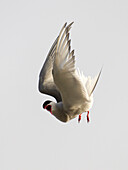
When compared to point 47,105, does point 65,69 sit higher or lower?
higher

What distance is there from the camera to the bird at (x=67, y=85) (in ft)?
22.4

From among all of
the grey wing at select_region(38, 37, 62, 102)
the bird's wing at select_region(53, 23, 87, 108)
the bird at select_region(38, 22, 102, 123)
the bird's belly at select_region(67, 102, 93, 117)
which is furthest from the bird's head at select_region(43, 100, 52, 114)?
the bird's wing at select_region(53, 23, 87, 108)

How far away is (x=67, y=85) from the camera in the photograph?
712 centimetres

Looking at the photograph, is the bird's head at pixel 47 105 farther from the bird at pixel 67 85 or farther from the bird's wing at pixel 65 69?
the bird's wing at pixel 65 69

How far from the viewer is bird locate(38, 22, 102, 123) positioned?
682 cm

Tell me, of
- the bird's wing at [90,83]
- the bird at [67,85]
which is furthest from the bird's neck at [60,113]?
the bird's wing at [90,83]

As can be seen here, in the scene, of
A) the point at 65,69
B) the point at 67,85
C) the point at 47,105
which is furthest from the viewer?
the point at 47,105

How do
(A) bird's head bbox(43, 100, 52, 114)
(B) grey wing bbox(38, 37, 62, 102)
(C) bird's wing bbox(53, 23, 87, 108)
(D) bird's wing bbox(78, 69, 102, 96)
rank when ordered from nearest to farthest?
1. (C) bird's wing bbox(53, 23, 87, 108)
2. (D) bird's wing bbox(78, 69, 102, 96)
3. (A) bird's head bbox(43, 100, 52, 114)
4. (B) grey wing bbox(38, 37, 62, 102)

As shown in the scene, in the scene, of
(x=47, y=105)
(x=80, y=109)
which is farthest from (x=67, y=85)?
(x=47, y=105)

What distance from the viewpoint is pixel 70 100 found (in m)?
7.52

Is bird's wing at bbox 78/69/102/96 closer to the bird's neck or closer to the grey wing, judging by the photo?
the bird's neck

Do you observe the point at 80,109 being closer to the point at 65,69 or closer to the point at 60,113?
the point at 60,113

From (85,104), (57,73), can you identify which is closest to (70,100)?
(85,104)

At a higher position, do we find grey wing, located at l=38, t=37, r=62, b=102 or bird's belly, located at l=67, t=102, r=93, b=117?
grey wing, located at l=38, t=37, r=62, b=102
